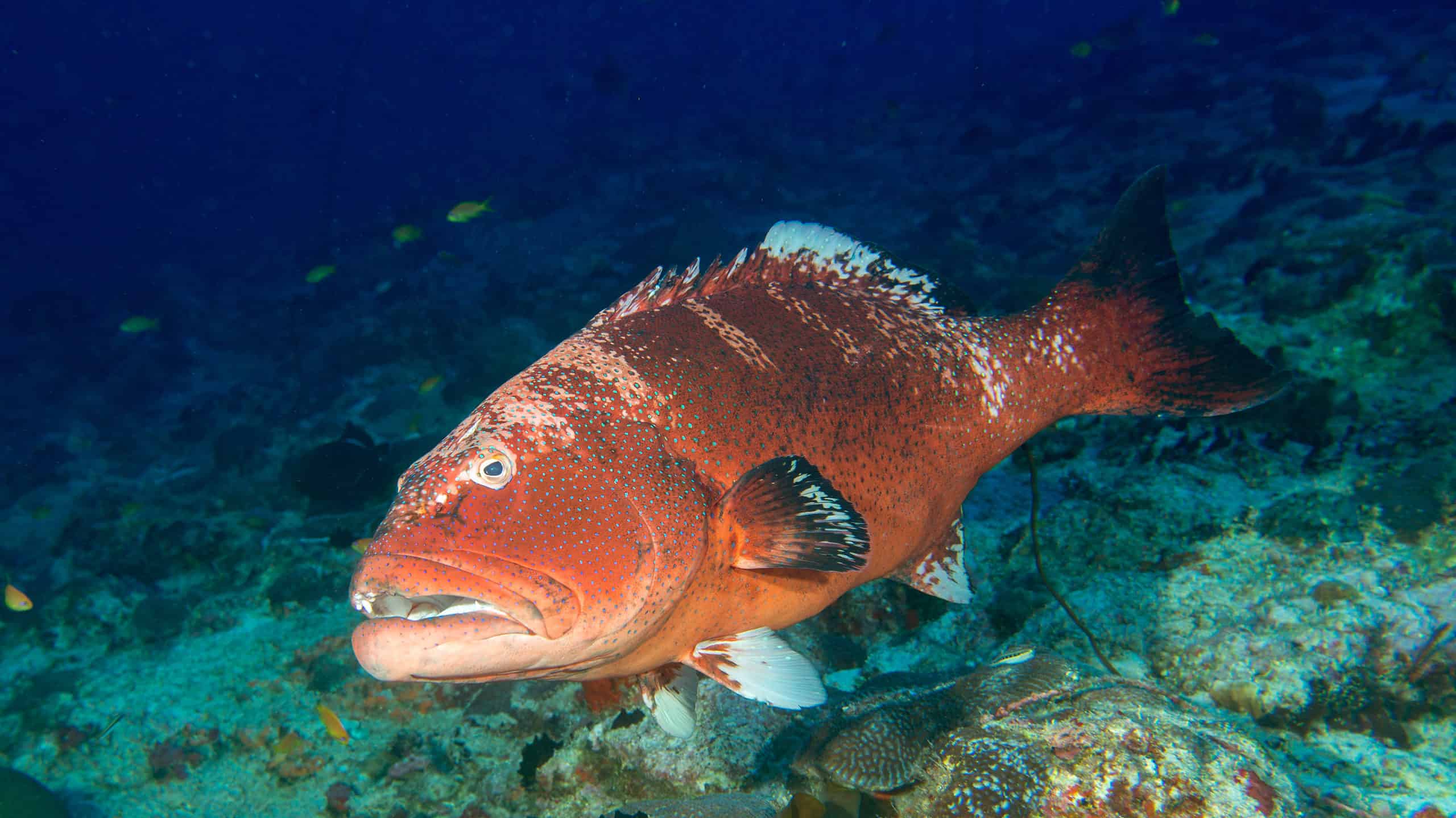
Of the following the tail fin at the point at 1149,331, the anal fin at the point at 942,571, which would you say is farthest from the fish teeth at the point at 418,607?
the tail fin at the point at 1149,331

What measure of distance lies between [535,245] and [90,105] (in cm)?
8207

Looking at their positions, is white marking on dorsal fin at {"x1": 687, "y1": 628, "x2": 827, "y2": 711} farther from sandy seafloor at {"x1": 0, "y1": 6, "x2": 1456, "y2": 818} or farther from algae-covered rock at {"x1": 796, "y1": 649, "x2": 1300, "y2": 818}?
sandy seafloor at {"x1": 0, "y1": 6, "x2": 1456, "y2": 818}

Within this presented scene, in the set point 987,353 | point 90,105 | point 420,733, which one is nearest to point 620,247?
point 420,733

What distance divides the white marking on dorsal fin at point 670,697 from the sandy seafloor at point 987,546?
3.43 feet

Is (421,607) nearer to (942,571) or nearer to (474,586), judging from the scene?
(474,586)

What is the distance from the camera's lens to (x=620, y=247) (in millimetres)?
14688

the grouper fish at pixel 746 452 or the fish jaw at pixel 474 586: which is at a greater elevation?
the grouper fish at pixel 746 452

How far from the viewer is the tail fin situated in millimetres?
2609

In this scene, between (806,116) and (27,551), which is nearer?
(27,551)

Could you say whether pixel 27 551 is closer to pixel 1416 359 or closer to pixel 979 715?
pixel 979 715

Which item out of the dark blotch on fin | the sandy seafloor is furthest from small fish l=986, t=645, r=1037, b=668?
the dark blotch on fin

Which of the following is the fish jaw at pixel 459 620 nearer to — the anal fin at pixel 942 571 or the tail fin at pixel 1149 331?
the anal fin at pixel 942 571

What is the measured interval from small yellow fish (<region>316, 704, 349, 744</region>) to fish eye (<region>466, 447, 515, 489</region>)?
13.4 ft

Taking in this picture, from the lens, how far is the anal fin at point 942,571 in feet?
9.17
